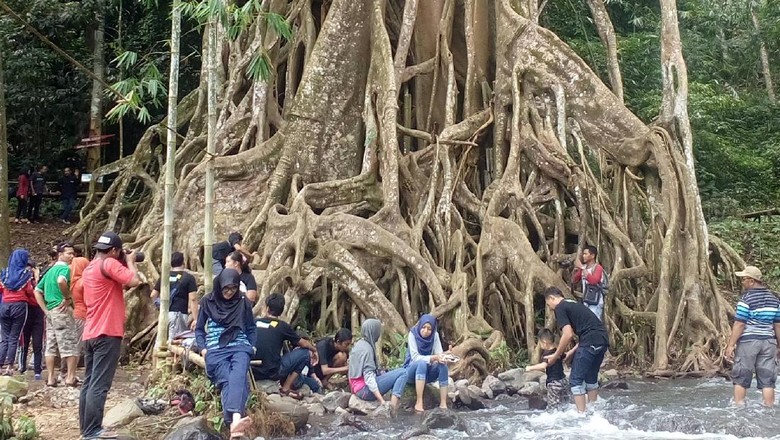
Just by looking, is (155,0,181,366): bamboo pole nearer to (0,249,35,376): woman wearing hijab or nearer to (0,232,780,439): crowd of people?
(0,232,780,439): crowd of people

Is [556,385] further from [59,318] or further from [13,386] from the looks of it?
[13,386]

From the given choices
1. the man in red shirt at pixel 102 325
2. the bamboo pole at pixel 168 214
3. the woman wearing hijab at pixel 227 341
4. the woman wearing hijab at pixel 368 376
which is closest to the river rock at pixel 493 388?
the woman wearing hijab at pixel 368 376

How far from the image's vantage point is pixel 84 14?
18406 millimetres

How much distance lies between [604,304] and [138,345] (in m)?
5.63

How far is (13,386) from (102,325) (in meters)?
1.94

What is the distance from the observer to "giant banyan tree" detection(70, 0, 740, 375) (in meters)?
9.96

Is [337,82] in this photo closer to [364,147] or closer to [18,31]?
[364,147]

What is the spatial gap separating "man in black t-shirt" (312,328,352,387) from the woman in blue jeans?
92cm

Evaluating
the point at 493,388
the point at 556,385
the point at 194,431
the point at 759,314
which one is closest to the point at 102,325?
the point at 194,431

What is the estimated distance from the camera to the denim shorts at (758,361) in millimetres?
7727

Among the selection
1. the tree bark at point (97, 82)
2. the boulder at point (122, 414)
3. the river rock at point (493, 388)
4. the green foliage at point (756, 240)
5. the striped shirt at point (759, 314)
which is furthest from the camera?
the tree bark at point (97, 82)

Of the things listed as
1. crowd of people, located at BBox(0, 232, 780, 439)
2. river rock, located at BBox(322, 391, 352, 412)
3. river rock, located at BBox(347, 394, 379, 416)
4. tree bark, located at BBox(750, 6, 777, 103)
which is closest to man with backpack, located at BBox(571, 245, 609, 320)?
crowd of people, located at BBox(0, 232, 780, 439)

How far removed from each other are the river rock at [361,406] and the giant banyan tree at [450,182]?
127 centimetres

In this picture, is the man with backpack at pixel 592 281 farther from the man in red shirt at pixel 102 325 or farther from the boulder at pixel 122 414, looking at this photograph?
the man in red shirt at pixel 102 325
